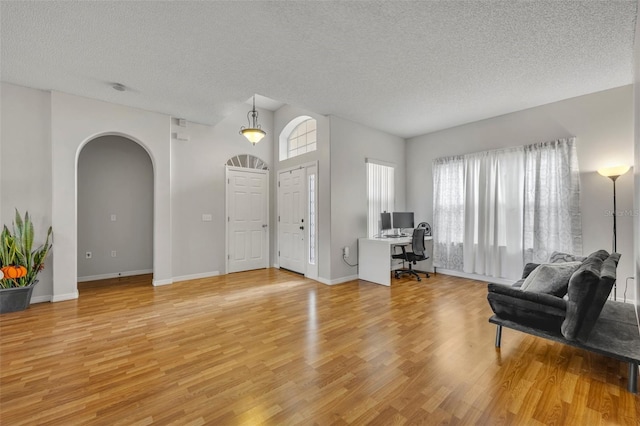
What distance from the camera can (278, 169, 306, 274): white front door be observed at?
538cm

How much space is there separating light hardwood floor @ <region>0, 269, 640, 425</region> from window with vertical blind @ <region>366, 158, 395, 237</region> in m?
2.14

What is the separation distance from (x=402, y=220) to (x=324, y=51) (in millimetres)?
3562

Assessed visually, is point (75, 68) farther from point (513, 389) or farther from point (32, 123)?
point (513, 389)

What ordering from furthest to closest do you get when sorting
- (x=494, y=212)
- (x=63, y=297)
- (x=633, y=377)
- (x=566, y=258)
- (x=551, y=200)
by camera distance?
(x=494, y=212)
(x=551, y=200)
(x=63, y=297)
(x=566, y=258)
(x=633, y=377)

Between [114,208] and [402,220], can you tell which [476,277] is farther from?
[114,208]

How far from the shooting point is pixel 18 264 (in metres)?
3.39

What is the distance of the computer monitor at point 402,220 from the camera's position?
530 centimetres

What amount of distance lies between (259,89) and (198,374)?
3.40m

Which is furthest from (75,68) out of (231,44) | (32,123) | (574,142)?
(574,142)

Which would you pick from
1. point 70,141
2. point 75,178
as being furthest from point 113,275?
point 70,141

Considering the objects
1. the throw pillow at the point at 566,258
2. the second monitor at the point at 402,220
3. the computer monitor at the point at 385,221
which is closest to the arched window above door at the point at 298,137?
the computer monitor at the point at 385,221

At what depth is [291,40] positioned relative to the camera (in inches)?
103

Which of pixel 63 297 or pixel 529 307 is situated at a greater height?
pixel 529 307

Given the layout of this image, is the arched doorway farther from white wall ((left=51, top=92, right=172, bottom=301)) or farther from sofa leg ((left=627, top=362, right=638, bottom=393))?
sofa leg ((left=627, top=362, right=638, bottom=393))
